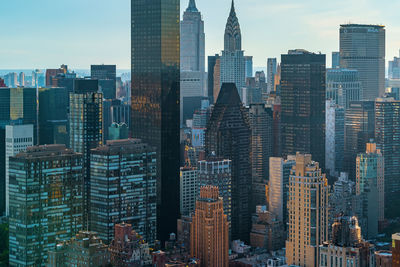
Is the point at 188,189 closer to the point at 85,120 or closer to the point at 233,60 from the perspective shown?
the point at 85,120

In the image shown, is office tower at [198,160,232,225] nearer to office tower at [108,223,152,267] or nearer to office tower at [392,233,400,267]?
office tower at [108,223,152,267]

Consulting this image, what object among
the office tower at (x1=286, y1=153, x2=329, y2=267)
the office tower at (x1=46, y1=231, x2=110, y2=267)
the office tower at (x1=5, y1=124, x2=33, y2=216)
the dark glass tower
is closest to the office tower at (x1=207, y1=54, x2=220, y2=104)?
the dark glass tower

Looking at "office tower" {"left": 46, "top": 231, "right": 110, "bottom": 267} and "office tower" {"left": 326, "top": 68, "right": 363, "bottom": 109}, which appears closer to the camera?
"office tower" {"left": 46, "top": 231, "right": 110, "bottom": 267}

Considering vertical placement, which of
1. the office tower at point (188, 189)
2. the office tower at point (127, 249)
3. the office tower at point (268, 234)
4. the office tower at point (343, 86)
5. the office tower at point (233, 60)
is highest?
the office tower at point (233, 60)

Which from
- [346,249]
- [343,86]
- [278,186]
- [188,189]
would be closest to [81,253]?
[346,249]

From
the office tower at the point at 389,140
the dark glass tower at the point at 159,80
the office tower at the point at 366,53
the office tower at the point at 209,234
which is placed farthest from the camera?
the office tower at the point at 366,53

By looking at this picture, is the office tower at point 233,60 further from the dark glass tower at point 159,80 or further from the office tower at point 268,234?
the office tower at point 268,234

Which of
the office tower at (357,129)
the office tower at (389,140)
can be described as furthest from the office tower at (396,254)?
the office tower at (357,129)

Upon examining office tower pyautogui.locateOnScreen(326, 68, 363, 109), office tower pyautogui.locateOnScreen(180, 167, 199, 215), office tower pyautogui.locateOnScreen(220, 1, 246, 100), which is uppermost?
office tower pyautogui.locateOnScreen(220, 1, 246, 100)
